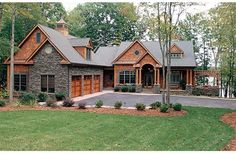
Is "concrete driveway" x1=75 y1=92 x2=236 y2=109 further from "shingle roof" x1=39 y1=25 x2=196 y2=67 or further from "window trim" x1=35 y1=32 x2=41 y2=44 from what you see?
"window trim" x1=35 y1=32 x2=41 y2=44

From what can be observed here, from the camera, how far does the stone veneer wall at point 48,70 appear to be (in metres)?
24.6

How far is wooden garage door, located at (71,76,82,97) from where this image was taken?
85.6 feet

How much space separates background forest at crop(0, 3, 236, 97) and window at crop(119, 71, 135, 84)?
6.31 metres

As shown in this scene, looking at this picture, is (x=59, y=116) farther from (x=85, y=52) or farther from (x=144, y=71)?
(x=144, y=71)

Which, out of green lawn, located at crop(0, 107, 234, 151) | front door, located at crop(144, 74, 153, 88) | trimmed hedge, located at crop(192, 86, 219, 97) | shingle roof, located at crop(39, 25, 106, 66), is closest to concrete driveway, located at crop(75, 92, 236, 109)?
shingle roof, located at crop(39, 25, 106, 66)

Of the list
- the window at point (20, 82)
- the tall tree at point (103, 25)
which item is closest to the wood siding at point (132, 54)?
the window at point (20, 82)

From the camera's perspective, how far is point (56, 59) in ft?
81.2

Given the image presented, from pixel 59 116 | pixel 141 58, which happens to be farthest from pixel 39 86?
pixel 141 58

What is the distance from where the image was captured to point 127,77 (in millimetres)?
35562

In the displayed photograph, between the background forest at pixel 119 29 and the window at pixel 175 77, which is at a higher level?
the background forest at pixel 119 29

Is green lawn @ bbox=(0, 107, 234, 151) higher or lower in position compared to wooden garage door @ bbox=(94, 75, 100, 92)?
lower

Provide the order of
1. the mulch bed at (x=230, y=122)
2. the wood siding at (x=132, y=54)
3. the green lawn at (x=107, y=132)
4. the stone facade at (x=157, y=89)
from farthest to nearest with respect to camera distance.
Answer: the wood siding at (x=132, y=54)
the stone facade at (x=157, y=89)
the mulch bed at (x=230, y=122)
the green lawn at (x=107, y=132)

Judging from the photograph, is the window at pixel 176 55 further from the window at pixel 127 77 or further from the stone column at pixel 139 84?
the window at pixel 127 77

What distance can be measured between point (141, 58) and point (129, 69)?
2.24 m
